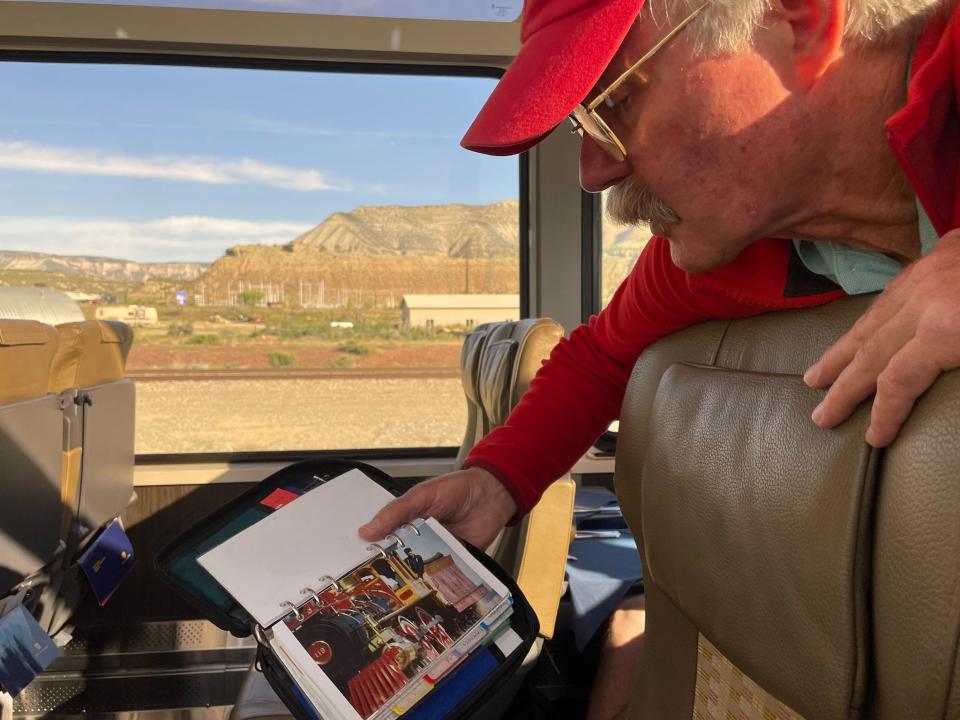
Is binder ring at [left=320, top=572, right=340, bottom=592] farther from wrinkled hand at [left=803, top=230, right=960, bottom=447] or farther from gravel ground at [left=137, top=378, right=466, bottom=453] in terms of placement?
gravel ground at [left=137, top=378, right=466, bottom=453]

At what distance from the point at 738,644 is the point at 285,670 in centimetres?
45

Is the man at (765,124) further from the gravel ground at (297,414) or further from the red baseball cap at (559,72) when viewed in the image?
the gravel ground at (297,414)

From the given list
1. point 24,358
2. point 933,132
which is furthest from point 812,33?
point 24,358

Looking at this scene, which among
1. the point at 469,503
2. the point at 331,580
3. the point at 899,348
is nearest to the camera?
the point at 899,348

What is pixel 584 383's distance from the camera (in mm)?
1301

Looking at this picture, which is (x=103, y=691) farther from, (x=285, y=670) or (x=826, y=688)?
(x=826, y=688)

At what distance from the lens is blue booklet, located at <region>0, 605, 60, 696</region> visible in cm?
220

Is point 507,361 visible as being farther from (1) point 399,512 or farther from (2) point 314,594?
(2) point 314,594

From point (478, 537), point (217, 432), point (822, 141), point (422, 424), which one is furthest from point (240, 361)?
point (822, 141)

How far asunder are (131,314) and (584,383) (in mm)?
2564

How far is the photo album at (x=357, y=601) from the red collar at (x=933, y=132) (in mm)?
586

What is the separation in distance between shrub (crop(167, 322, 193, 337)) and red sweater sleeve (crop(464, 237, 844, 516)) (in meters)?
2.41

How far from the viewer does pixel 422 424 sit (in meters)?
3.51

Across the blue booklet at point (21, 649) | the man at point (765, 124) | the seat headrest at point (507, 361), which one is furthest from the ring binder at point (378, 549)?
the blue booklet at point (21, 649)
